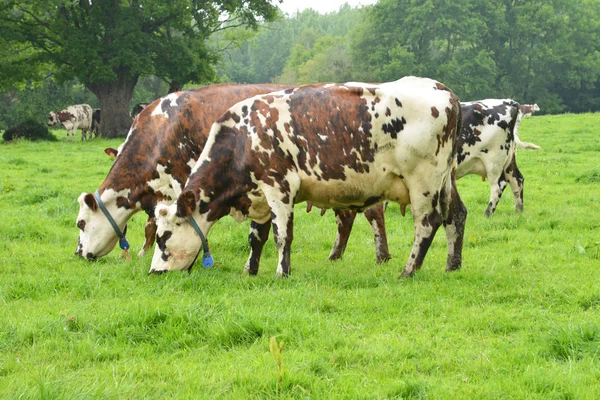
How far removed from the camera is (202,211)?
7.51m

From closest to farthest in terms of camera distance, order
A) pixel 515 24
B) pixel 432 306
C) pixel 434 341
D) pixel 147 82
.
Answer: pixel 434 341 → pixel 432 306 → pixel 515 24 → pixel 147 82

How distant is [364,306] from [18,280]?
3.80 m

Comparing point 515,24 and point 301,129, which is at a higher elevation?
point 515,24

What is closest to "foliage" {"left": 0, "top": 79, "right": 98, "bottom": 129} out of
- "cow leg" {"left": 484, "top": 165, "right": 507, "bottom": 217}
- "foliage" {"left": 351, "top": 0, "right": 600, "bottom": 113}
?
"foliage" {"left": 351, "top": 0, "right": 600, "bottom": 113}

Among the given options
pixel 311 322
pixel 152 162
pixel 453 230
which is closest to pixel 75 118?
pixel 152 162

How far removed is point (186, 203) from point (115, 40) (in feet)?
84.3

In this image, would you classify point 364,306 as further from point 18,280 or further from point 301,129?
point 18,280

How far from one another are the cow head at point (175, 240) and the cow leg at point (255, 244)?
0.64 metres

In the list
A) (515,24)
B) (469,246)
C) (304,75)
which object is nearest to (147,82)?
(304,75)

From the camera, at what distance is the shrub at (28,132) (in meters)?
28.9

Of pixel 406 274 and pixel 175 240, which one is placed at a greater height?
pixel 175 240

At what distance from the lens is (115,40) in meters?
30.7

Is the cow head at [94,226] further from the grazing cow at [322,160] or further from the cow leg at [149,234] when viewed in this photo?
the grazing cow at [322,160]

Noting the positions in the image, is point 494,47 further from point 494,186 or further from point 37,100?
point 494,186
